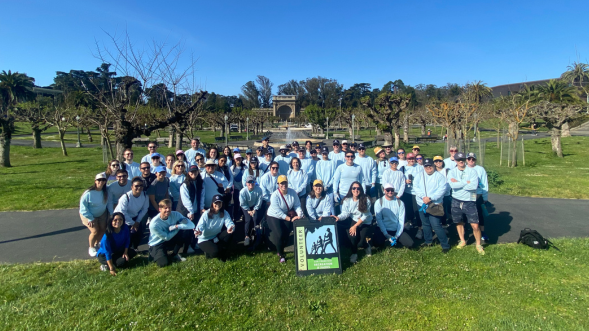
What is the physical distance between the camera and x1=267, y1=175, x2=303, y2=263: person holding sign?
5496 millimetres

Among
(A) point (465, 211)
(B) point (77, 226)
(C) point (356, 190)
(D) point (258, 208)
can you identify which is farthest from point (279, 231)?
(B) point (77, 226)

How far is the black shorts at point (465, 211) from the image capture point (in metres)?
5.59

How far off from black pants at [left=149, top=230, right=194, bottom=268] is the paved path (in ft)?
4.86

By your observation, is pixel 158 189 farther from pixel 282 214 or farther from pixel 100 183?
pixel 282 214

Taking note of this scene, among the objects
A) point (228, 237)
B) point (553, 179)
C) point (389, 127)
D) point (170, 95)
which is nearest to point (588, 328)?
point (228, 237)

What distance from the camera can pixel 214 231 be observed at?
536cm

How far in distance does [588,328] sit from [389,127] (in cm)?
2080

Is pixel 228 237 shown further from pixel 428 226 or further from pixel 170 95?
pixel 170 95

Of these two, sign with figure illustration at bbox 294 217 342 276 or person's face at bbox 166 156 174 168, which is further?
person's face at bbox 166 156 174 168

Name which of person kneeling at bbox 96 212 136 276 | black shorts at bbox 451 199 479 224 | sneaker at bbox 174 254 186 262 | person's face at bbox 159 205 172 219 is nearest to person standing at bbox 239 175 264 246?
sneaker at bbox 174 254 186 262

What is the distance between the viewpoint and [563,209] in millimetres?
8398

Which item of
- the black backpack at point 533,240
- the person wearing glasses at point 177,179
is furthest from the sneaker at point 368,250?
the person wearing glasses at point 177,179

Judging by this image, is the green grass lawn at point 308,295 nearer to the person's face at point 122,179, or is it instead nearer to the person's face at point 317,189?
the person's face at point 317,189

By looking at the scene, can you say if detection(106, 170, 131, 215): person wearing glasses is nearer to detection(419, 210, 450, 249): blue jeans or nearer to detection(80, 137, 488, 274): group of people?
detection(80, 137, 488, 274): group of people
